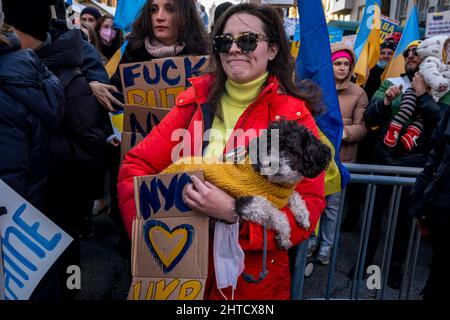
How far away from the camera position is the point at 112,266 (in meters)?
4.08

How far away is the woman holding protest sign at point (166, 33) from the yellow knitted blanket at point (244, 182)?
53.1 inches

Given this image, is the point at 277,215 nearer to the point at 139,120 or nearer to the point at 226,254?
the point at 226,254

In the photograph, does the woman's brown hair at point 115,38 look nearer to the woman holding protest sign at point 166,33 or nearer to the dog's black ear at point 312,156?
the woman holding protest sign at point 166,33

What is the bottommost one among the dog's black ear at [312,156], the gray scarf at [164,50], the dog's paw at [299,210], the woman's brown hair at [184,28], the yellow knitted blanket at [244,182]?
→ the dog's paw at [299,210]

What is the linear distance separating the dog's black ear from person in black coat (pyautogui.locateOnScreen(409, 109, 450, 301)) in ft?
3.43

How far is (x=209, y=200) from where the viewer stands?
5.16ft

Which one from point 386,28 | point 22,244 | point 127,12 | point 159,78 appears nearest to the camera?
point 22,244

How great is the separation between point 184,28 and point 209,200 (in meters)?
1.61

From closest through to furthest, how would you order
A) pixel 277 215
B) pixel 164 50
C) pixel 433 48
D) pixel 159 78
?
pixel 277 215 → pixel 159 78 → pixel 164 50 → pixel 433 48

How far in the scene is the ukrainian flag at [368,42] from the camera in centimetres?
586

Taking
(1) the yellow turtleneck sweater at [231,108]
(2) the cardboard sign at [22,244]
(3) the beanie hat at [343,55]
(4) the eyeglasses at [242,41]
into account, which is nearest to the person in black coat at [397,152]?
(3) the beanie hat at [343,55]

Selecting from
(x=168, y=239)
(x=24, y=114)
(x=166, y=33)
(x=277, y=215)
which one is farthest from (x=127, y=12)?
(x=277, y=215)

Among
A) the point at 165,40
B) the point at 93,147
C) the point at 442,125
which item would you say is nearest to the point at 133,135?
the point at 93,147
